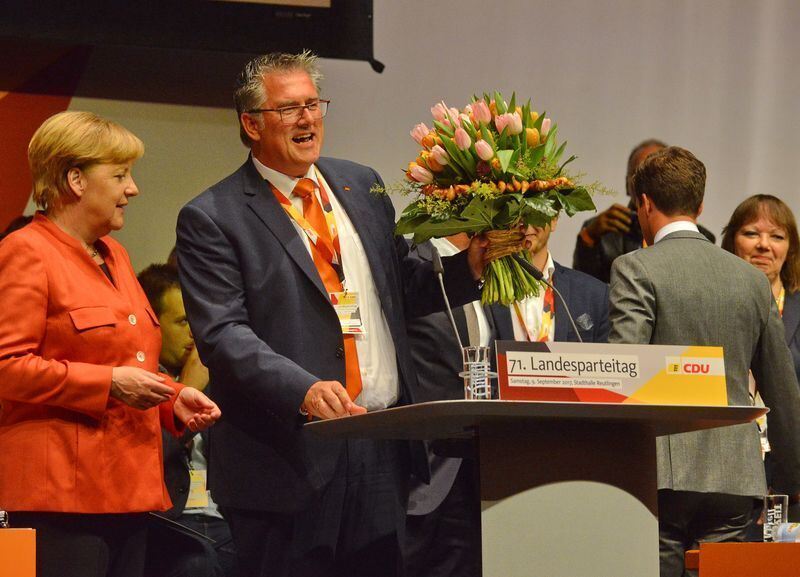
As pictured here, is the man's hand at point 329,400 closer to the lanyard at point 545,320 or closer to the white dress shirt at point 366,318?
the white dress shirt at point 366,318

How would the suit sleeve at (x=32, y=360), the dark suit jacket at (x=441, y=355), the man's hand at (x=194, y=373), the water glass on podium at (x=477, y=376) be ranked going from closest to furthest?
the water glass on podium at (x=477, y=376) < the suit sleeve at (x=32, y=360) < the dark suit jacket at (x=441, y=355) < the man's hand at (x=194, y=373)

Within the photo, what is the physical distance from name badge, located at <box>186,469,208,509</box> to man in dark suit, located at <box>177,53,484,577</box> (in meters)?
1.59

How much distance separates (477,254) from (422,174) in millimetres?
259

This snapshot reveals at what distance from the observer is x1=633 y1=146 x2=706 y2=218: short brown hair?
381 cm

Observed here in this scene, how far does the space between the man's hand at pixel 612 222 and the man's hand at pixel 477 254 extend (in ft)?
7.75

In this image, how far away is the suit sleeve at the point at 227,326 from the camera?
288cm

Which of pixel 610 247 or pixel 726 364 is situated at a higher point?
pixel 610 247

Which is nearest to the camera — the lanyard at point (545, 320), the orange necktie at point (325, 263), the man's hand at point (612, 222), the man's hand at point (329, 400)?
the man's hand at point (329, 400)

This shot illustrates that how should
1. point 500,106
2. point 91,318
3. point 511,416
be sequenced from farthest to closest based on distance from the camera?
point 500,106 < point 91,318 < point 511,416

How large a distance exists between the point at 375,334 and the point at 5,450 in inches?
38.6

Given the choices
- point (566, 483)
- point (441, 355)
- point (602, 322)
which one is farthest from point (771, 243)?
point (566, 483)

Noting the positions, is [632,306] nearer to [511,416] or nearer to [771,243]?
[511,416]

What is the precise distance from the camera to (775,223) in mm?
4918

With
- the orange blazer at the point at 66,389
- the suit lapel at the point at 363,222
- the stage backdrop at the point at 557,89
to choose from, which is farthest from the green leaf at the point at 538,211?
the stage backdrop at the point at 557,89
